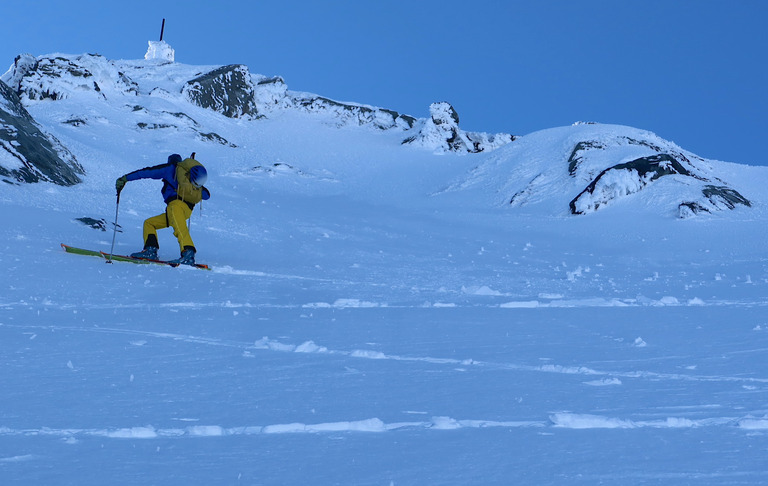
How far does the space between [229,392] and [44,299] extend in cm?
393

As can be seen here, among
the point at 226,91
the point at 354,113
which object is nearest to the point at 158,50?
the point at 226,91

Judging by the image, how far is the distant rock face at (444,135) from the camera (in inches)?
1750

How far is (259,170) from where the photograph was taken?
98.5ft

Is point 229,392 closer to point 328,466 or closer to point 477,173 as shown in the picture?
point 328,466

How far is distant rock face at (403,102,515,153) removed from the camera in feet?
146

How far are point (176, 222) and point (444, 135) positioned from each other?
3748 cm

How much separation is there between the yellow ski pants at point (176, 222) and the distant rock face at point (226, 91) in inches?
1595

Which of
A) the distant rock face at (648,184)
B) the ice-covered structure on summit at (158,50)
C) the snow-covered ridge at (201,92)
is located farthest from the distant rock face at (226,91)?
the distant rock face at (648,184)

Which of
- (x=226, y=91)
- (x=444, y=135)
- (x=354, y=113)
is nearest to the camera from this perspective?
(x=444, y=135)

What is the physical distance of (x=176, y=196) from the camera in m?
10.1

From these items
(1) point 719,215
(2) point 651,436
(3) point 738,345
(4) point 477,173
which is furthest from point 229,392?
(4) point 477,173

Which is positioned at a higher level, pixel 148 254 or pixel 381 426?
pixel 148 254

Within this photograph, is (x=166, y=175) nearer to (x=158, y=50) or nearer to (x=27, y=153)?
(x=27, y=153)

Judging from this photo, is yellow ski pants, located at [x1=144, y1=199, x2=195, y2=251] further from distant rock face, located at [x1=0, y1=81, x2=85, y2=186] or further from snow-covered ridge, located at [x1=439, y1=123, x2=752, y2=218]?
snow-covered ridge, located at [x1=439, y1=123, x2=752, y2=218]
